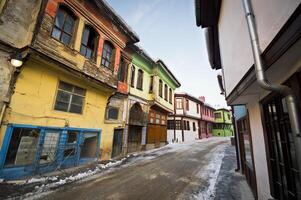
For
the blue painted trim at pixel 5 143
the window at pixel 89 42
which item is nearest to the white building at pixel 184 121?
the window at pixel 89 42

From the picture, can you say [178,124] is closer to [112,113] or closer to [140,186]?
[112,113]

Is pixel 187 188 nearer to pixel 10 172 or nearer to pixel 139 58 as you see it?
pixel 10 172

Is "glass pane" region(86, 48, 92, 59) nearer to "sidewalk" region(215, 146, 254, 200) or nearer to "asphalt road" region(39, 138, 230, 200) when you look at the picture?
"asphalt road" region(39, 138, 230, 200)

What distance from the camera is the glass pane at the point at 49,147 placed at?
602cm

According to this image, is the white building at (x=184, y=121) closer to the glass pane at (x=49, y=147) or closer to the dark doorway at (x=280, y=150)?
the glass pane at (x=49, y=147)

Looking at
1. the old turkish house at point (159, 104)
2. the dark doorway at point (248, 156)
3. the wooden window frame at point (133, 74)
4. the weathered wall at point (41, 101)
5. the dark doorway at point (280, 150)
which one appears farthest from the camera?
the old turkish house at point (159, 104)

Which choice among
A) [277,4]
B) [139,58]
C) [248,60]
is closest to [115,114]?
[139,58]

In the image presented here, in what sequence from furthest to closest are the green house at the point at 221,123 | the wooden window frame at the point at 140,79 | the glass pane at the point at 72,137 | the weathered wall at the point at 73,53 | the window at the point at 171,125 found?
the green house at the point at 221,123
the window at the point at 171,125
the wooden window frame at the point at 140,79
the glass pane at the point at 72,137
the weathered wall at the point at 73,53

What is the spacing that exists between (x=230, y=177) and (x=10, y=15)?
34.5 feet

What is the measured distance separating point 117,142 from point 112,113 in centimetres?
208

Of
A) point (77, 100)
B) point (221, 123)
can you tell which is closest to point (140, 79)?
point (77, 100)

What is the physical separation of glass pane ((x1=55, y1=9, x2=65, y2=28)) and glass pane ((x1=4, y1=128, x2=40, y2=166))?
4719mm

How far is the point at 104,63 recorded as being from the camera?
9055 mm

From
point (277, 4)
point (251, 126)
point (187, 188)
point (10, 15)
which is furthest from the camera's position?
point (10, 15)
